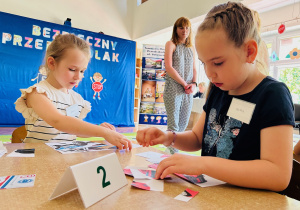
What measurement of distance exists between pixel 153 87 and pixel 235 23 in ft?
18.3

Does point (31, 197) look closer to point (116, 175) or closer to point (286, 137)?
point (116, 175)

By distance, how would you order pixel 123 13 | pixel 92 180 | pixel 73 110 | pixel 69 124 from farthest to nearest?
pixel 123 13, pixel 73 110, pixel 69 124, pixel 92 180

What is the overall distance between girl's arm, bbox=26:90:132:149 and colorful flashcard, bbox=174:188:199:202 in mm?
436

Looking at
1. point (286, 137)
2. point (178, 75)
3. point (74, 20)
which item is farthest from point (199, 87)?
point (286, 137)

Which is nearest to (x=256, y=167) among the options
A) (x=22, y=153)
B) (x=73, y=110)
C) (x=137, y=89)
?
(x=22, y=153)

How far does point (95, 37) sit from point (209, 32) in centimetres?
534

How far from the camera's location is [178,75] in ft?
7.55

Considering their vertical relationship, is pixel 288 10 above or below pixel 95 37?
above

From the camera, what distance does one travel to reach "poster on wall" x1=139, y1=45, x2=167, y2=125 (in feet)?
20.2

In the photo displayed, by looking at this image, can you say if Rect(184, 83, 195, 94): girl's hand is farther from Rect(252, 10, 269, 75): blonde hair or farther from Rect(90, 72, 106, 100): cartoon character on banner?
Rect(90, 72, 106, 100): cartoon character on banner

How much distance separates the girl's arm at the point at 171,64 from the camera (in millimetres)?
2291

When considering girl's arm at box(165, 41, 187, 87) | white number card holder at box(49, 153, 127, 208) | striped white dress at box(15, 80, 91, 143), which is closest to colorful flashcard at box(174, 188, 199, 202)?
A: white number card holder at box(49, 153, 127, 208)

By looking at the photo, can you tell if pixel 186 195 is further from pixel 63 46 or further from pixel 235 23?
pixel 63 46

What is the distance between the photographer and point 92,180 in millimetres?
447
